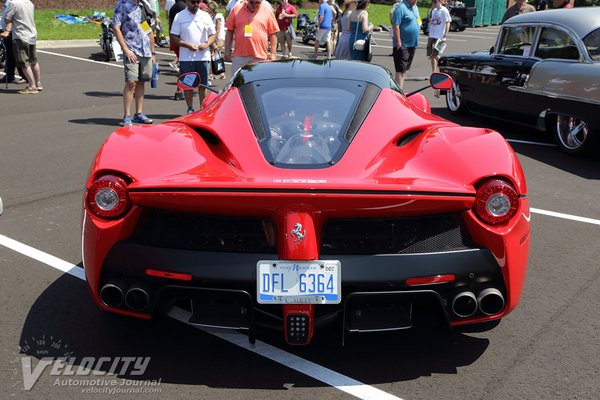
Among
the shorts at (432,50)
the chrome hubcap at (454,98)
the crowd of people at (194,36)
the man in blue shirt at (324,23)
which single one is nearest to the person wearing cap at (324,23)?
the man in blue shirt at (324,23)

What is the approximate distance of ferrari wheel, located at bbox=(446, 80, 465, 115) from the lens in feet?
34.1

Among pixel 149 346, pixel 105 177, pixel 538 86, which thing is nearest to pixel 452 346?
pixel 149 346

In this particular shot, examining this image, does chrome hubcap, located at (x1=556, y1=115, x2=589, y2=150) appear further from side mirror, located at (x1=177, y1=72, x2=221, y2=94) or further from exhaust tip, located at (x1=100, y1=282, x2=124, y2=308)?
exhaust tip, located at (x1=100, y1=282, x2=124, y2=308)

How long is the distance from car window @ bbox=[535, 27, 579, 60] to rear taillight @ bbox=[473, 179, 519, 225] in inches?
213

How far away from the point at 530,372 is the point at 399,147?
123 centimetres

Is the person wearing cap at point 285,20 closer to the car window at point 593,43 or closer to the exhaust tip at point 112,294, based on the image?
the car window at point 593,43

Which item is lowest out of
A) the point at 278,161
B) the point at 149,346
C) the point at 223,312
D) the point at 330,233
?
the point at 149,346

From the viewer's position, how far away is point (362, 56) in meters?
11.2

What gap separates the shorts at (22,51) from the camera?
441 inches

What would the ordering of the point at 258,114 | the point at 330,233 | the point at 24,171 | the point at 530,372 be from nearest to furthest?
the point at 330,233 < the point at 530,372 < the point at 258,114 < the point at 24,171

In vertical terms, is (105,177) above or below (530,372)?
above

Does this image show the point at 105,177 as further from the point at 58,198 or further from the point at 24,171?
the point at 24,171

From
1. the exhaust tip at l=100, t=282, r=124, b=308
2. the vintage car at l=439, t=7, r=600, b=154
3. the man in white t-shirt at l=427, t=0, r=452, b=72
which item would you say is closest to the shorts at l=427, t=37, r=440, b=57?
the man in white t-shirt at l=427, t=0, r=452, b=72

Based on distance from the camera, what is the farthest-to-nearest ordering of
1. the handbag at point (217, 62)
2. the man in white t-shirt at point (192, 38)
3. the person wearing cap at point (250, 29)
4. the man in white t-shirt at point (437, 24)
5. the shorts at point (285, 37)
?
the shorts at point (285, 37), the man in white t-shirt at point (437, 24), the handbag at point (217, 62), the man in white t-shirt at point (192, 38), the person wearing cap at point (250, 29)
